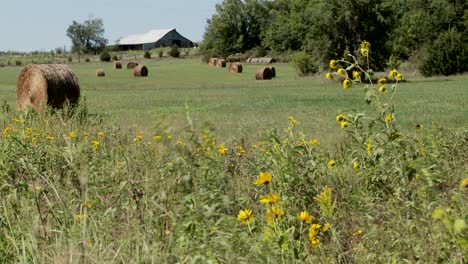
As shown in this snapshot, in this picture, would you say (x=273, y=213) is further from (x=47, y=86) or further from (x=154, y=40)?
(x=154, y=40)

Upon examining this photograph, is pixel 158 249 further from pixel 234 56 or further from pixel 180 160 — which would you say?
pixel 234 56

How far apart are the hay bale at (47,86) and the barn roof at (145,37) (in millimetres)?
118269

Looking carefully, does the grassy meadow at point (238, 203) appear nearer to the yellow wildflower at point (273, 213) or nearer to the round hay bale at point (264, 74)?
the yellow wildflower at point (273, 213)

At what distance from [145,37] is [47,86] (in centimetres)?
12435

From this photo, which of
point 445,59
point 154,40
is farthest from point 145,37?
point 445,59

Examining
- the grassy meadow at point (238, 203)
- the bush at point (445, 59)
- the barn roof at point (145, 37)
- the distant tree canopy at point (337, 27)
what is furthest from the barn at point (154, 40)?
the grassy meadow at point (238, 203)

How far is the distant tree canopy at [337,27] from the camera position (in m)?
42.9

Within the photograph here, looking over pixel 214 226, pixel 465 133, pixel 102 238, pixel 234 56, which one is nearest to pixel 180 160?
pixel 214 226

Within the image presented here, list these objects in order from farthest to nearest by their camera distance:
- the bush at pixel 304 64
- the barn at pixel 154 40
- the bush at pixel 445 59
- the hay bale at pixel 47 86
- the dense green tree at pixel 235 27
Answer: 1. the barn at pixel 154 40
2. the dense green tree at pixel 235 27
3. the bush at pixel 304 64
4. the bush at pixel 445 59
5. the hay bale at pixel 47 86

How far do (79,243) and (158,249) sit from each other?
422 mm

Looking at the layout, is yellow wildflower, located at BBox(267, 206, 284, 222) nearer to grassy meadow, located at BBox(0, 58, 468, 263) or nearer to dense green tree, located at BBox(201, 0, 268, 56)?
grassy meadow, located at BBox(0, 58, 468, 263)

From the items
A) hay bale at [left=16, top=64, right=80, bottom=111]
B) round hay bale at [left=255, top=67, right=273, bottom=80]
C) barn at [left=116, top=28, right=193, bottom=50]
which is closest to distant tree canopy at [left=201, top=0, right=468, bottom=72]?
round hay bale at [left=255, top=67, right=273, bottom=80]

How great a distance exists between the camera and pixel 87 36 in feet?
474

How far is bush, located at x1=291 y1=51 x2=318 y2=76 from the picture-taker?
47188mm
